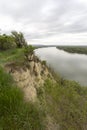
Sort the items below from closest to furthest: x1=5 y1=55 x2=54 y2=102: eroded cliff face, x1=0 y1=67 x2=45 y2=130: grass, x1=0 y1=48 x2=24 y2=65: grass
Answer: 1. x1=0 y1=67 x2=45 y2=130: grass
2. x1=5 y1=55 x2=54 y2=102: eroded cliff face
3. x1=0 y1=48 x2=24 y2=65: grass

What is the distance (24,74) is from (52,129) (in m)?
2.90

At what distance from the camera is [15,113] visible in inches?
236

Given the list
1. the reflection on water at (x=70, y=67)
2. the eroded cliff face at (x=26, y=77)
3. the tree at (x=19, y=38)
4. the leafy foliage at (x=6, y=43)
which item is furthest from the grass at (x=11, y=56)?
the reflection on water at (x=70, y=67)

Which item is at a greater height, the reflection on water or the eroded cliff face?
the eroded cliff face

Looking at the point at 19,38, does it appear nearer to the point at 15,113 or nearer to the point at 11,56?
the point at 11,56

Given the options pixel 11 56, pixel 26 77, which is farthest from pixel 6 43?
pixel 26 77

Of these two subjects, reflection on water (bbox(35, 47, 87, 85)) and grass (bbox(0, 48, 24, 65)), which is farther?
reflection on water (bbox(35, 47, 87, 85))

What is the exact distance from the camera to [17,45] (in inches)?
494

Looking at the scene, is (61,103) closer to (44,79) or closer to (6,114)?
(44,79)

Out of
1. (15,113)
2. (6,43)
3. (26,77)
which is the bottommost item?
(15,113)

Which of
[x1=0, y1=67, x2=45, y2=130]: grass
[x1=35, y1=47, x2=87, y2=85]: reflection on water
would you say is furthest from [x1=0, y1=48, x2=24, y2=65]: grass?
[x1=35, y1=47, x2=87, y2=85]: reflection on water

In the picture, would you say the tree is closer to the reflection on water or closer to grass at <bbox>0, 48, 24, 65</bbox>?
grass at <bbox>0, 48, 24, 65</bbox>

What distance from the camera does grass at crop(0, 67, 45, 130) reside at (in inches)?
227

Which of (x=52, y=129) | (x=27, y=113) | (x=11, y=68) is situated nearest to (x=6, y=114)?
(x=27, y=113)
